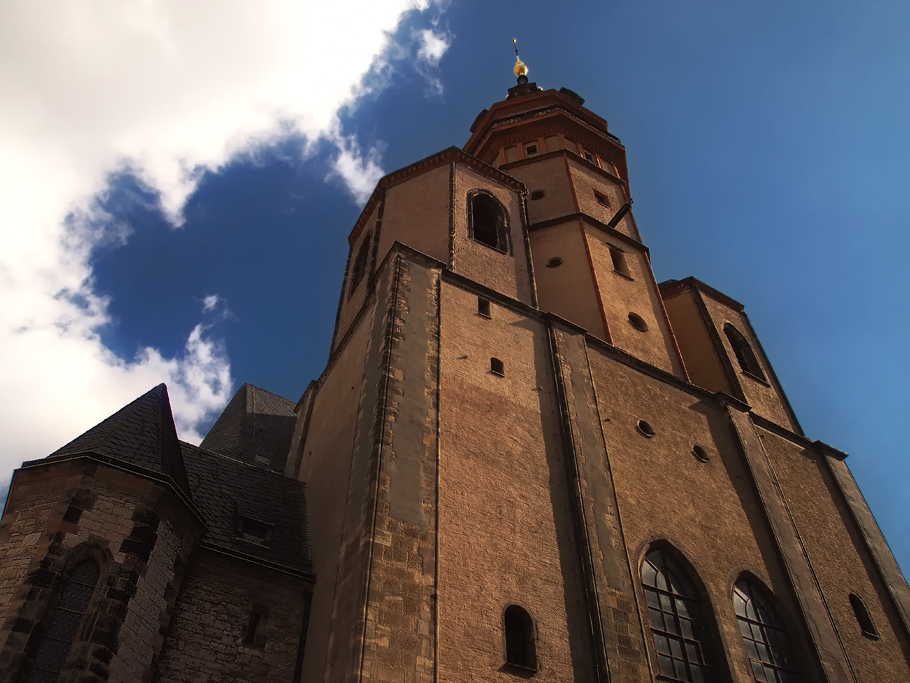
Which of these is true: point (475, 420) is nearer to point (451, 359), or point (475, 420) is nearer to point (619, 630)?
point (451, 359)

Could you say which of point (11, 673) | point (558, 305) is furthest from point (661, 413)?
point (11, 673)

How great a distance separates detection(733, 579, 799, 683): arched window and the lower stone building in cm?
4

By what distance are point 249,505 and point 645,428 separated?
7.07 metres

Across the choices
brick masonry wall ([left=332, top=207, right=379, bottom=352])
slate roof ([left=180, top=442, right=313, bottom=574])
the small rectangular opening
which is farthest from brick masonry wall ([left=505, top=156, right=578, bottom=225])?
Answer: the small rectangular opening

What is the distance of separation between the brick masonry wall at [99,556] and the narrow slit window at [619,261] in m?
11.8

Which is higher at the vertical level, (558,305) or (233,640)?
(558,305)

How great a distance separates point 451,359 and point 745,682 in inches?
253

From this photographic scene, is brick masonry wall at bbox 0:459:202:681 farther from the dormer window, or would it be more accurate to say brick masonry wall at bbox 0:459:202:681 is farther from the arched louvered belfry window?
the dormer window

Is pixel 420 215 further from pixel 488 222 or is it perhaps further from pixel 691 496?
pixel 691 496

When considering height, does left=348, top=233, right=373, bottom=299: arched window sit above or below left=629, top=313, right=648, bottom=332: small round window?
above

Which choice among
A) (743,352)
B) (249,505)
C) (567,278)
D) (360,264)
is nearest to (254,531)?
(249,505)

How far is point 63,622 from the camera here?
8031 millimetres

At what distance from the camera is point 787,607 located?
1199 cm

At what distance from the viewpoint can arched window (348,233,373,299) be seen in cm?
1675
